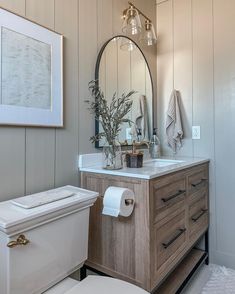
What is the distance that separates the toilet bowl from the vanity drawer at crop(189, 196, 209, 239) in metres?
0.84

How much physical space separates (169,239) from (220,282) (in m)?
0.76

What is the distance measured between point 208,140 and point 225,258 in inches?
39.7

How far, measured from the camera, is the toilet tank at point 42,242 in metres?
0.87

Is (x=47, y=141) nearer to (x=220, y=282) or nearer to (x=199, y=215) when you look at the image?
(x=199, y=215)

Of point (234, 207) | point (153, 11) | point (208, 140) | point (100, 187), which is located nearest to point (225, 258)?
point (234, 207)

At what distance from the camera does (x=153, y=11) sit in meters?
2.29

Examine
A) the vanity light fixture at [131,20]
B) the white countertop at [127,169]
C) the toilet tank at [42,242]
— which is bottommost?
the toilet tank at [42,242]

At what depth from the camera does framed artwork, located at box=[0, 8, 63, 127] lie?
109cm

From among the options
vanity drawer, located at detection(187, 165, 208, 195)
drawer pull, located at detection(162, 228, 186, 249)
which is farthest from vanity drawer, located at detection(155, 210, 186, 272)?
vanity drawer, located at detection(187, 165, 208, 195)

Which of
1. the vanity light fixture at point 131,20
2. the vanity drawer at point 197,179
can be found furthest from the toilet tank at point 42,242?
the vanity light fixture at point 131,20

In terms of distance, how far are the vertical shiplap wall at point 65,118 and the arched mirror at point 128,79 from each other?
0.08m

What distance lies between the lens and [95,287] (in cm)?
100

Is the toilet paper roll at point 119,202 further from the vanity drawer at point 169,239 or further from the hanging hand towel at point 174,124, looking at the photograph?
the hanging hand towel at point 174,124

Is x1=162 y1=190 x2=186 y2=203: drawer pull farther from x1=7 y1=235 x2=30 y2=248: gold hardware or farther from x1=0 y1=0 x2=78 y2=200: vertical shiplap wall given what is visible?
x1=7 y1=235 x2=30 y2=248: gold hardware
